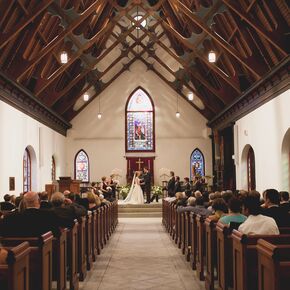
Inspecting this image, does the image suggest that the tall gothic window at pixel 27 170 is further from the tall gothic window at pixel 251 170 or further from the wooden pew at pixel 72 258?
the wooden pew at pixel 72 258

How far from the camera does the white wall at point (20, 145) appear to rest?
45.5 feet

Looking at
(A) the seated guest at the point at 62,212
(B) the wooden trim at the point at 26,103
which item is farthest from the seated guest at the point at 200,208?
(B) the wooden trim at the point at 26,103

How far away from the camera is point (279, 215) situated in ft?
19.1

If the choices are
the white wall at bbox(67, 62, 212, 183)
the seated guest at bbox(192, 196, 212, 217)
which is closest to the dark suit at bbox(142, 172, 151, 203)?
the white wall at bbox(67, 62, 212, 183)

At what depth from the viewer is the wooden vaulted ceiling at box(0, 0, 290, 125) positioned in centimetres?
1235

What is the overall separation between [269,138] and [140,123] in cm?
1156

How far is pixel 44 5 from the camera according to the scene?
12.1 m

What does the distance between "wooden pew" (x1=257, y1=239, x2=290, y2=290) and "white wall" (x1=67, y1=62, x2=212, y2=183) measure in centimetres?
2111

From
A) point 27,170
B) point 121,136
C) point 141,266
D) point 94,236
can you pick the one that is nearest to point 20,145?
point 27,170

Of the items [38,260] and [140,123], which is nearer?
[38,260]

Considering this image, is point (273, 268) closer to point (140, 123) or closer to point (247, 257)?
point (247, 257)

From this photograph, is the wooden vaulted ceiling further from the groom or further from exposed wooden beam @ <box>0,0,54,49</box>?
the groom

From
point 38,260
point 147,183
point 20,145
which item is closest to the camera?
point 38,260

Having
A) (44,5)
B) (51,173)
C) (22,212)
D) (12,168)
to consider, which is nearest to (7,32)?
(44,5)
